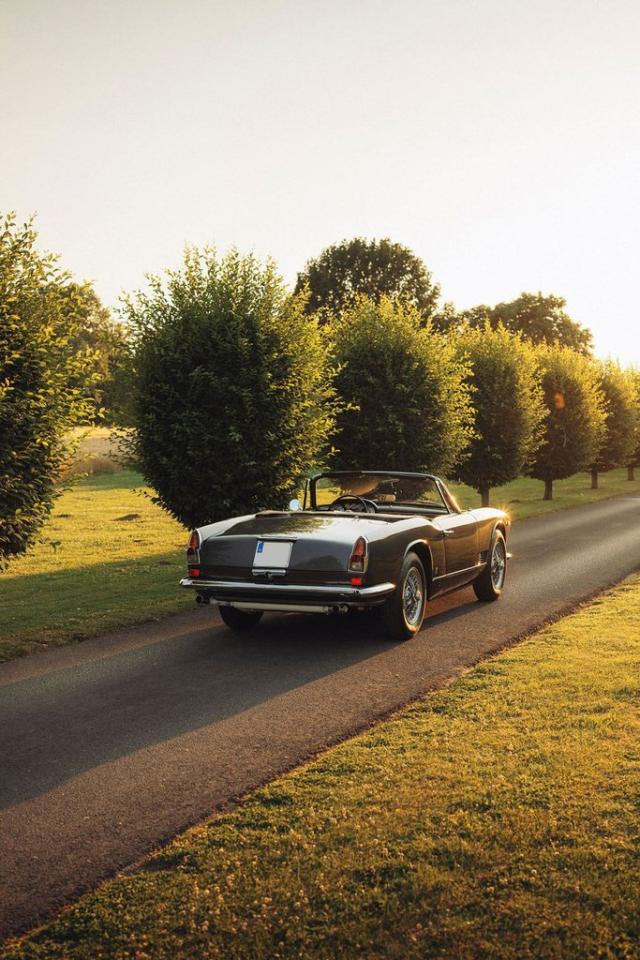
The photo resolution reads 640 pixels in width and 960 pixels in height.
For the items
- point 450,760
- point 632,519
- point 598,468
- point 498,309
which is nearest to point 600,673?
point 450,760

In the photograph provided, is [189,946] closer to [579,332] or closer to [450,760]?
[450,760]

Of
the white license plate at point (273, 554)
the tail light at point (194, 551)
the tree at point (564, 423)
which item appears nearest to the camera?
the white license plate at point (273, 554)

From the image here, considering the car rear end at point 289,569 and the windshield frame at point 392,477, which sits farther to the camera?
the windshield frame at point 392,477

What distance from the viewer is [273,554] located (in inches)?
352

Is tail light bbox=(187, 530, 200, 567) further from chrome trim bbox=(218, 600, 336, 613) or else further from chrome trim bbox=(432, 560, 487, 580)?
chrome trim bbox=(432, 560, 487, 580)

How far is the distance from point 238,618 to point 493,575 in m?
3.48

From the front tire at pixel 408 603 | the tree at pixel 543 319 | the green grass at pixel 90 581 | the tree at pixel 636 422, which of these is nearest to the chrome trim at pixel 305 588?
the front tire at pixel 408 603

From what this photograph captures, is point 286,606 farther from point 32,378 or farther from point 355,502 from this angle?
point 32,378

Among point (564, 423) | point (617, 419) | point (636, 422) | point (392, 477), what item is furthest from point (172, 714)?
point (636, 422)

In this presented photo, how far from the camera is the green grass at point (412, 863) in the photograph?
3613 millimetres

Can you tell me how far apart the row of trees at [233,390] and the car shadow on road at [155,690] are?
1.98 m

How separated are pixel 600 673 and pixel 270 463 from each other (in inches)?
Answer: 328

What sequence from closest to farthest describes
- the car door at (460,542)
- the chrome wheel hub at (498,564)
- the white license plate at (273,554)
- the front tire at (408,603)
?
the white license plate at (273,554), the front tire at (408,603), the car door at (460,542), the chrome wheel hub at (498,564)

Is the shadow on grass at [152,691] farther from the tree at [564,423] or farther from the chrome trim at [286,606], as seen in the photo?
the tree at [564,423]
